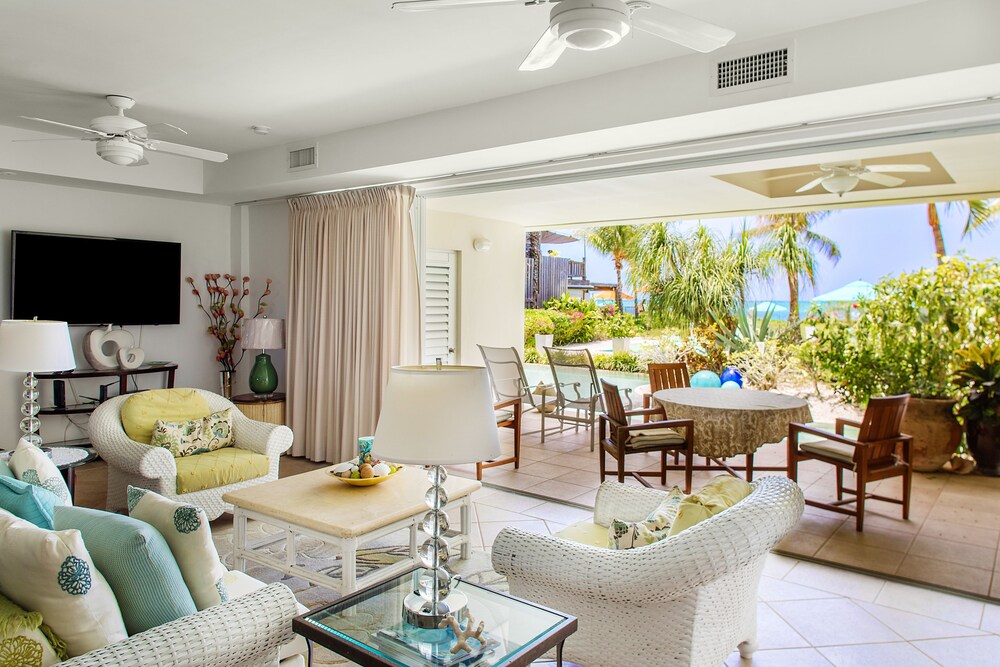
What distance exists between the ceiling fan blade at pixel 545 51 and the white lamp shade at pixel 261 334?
398 centimetres

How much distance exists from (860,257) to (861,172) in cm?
898

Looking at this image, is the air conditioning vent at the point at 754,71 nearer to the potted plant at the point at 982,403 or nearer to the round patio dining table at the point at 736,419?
the round patio dining table at the point at 736,419

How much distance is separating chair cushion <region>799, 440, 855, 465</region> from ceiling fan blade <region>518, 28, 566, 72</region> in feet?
9.77

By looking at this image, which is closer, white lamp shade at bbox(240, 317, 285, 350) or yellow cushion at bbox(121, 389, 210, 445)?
yellow cushion at bbox(121, 389, 210, 445)

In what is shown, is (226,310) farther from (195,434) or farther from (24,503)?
(24,503)

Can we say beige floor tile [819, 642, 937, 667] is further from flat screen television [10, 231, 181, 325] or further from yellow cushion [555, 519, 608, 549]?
flat screen television [10, 231, 181, 325]

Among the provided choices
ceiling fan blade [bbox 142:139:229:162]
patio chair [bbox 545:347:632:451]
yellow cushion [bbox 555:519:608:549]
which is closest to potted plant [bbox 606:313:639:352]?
patio chair [bbox 545:347:632:451]

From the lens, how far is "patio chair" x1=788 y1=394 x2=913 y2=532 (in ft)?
13.1

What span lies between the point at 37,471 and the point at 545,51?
97.1 inches

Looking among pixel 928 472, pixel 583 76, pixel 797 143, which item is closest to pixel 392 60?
pixel 583 76

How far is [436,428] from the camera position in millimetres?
1821

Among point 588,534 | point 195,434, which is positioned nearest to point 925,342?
point 588,534

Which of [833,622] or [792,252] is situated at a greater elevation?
[792,252]

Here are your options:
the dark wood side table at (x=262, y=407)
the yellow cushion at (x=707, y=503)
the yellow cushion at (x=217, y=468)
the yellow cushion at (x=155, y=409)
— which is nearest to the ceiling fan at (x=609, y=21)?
the yellow cushion at (x=707, y=503)
